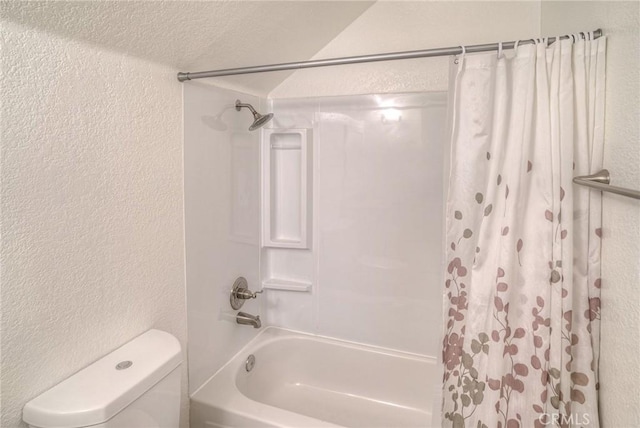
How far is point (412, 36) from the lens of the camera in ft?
6.22

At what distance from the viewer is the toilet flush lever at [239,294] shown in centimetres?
191

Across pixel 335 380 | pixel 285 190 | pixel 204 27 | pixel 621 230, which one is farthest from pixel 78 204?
pixel 335 380

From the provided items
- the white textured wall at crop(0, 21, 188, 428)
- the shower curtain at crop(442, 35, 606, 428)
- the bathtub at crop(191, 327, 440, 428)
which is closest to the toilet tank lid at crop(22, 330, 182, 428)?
the white textured wall at crop(0, 21, 188, 428)

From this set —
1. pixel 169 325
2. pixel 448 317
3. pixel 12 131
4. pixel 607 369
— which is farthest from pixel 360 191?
pixel 12 131

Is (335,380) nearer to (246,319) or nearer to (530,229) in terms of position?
(246,319)

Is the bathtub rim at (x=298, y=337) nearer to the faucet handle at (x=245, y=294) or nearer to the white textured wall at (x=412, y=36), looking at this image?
the faucet handle at (x=245, y=294)

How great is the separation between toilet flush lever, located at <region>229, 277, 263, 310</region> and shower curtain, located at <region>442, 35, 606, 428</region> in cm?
120

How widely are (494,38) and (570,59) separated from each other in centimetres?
97

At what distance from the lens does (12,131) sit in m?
0.87

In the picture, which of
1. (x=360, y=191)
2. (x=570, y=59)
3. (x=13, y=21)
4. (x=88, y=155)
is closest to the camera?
(x=13, y=21)

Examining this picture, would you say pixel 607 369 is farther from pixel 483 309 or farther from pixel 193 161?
pixel 193 161

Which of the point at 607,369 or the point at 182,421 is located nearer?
the point at 607,369

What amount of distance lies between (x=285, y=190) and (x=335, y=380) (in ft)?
3.87

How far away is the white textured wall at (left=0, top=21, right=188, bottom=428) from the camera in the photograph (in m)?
0.89
